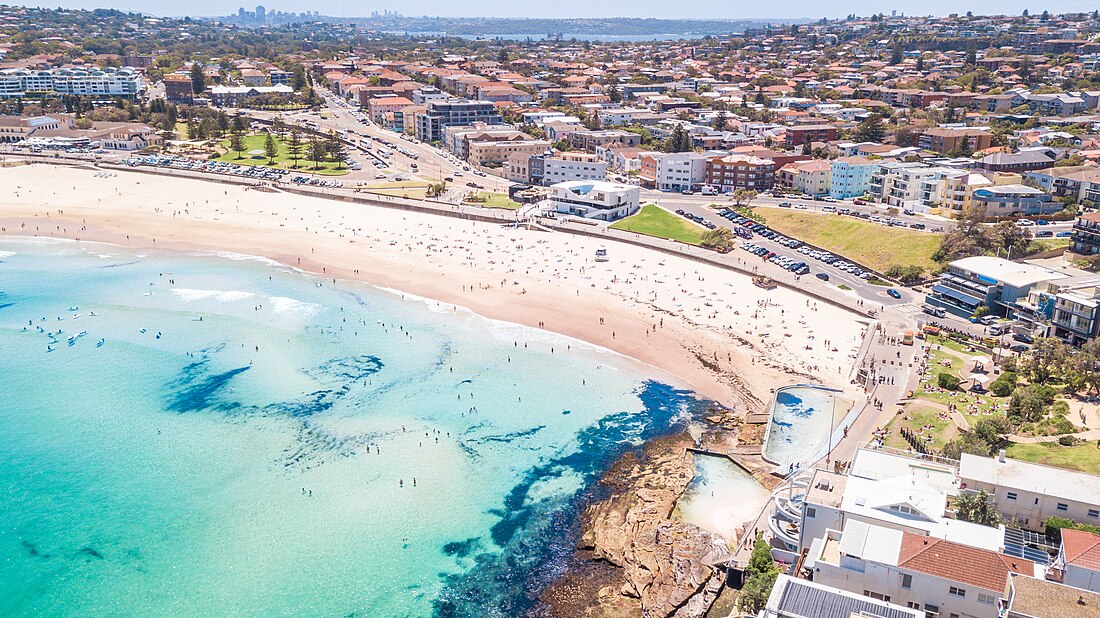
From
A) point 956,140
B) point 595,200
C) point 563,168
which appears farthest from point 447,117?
point 956,140

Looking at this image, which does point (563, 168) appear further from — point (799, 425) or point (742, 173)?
point (799, 425)

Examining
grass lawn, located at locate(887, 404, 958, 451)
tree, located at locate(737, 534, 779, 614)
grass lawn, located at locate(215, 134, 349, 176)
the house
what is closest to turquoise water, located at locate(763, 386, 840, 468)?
grass lawn, located at locate(887, 404, 958, 451)

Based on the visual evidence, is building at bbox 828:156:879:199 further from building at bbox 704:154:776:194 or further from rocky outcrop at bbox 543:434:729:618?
rocky outcrop at bbox 543:434:729:618

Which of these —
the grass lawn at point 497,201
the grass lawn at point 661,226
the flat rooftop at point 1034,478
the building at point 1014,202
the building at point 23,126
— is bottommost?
the flat rooftop at point 1034,478

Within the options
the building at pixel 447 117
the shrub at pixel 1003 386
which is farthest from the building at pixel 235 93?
the shrub at pixel 1003 386

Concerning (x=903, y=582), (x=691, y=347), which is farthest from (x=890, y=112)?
(x=903, y=582)

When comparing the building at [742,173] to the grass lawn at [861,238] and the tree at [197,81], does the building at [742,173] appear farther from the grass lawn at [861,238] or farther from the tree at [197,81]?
the tree at [197,81]
